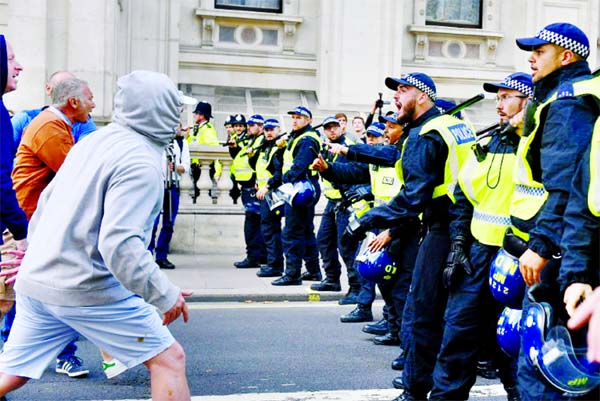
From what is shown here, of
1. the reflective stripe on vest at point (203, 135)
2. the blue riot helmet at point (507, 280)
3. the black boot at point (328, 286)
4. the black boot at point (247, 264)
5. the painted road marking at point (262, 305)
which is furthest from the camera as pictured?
the reflective stripe on vest at point (203, 135)

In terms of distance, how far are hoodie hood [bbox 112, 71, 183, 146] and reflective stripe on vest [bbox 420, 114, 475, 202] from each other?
2026mm

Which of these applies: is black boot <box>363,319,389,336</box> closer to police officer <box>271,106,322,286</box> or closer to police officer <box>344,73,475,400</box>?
police officer <box>344,73,475,400</box>

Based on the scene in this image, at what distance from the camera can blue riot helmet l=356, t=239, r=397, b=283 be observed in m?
7.23

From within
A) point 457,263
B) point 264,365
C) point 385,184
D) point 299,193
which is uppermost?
point 385,184

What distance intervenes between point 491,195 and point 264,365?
2760 millimetres

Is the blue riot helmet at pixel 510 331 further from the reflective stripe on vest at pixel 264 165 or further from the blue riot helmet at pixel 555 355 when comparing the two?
the reflective stripe on vest at pixel 264 165

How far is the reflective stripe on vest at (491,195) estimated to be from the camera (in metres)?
5.32

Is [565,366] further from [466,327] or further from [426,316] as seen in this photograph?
[426,316]

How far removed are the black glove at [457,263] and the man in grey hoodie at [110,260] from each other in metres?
1.84

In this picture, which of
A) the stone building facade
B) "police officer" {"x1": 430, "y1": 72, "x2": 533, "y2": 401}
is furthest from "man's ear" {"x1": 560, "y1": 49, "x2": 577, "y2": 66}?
the stone building facade

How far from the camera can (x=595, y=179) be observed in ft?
11.7

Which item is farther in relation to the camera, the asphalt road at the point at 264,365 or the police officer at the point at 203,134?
the police officer at the point at 203,134

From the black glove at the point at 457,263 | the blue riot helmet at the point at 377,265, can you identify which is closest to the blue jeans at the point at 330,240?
the blue riot helmet at the point at 377,265

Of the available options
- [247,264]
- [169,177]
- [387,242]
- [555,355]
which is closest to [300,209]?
[169,177]
